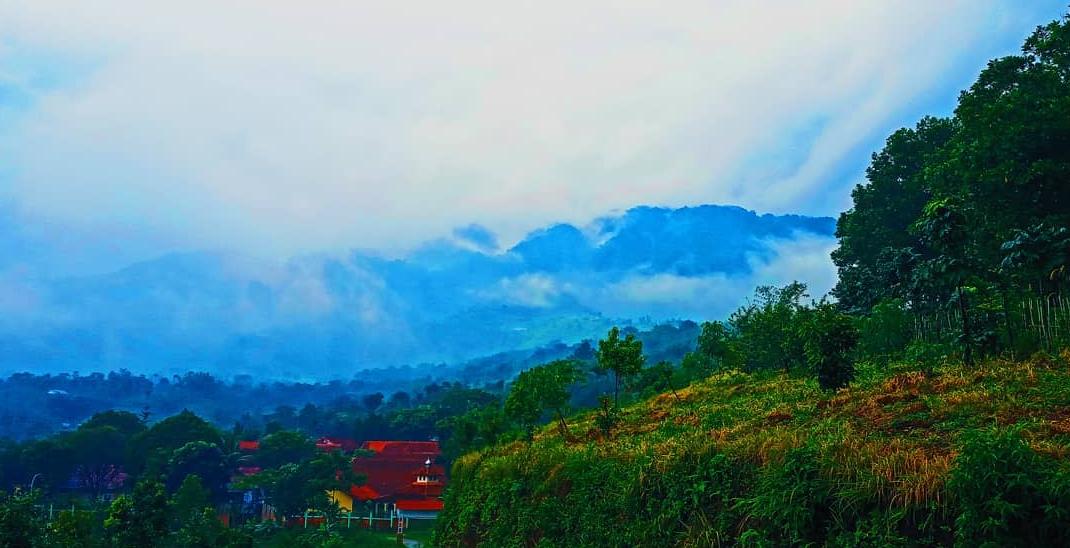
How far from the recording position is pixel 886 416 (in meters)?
11.1

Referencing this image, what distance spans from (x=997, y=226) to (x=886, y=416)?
47.1ft

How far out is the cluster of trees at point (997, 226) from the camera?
14.9 m

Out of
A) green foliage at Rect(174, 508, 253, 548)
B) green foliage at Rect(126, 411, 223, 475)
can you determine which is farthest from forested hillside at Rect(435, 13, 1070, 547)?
green foliage at Rect(126, 411, 223, 475)

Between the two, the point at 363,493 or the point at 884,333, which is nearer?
the point at 884,333

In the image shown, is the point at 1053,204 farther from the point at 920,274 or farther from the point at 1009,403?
the point at 1009,403

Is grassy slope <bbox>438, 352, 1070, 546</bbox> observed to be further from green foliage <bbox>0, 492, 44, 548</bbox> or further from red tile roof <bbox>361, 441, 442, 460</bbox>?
red tile roof <bbox>361, 441, 442, 460</bbox>

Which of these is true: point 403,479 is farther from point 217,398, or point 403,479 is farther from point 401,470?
point 217,398

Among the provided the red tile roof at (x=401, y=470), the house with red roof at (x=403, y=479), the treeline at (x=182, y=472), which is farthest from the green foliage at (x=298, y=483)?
the red tile roof at (x=401, y=470)

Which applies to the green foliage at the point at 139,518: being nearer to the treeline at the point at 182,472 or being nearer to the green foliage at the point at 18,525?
the green foliage at the point at 18,525

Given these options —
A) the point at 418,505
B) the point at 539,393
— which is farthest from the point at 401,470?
the point at 539,393

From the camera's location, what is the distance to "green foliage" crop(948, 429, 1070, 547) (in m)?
5.56

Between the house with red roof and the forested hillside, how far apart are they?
27.0 metres

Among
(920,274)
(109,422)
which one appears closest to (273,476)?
(109,422)

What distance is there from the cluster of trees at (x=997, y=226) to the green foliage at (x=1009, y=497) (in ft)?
31.1
